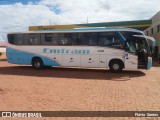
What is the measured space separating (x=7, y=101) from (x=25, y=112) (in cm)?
163

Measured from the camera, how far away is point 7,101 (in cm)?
875

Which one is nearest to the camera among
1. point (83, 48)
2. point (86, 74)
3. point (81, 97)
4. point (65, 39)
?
point (81, 97)

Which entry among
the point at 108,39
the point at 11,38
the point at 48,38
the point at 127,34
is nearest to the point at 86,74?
the point at 108,39

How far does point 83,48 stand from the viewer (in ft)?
58.5

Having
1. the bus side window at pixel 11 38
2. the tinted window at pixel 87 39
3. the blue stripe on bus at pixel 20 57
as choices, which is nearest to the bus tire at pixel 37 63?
the blue stripe on bus at pixel 20 57

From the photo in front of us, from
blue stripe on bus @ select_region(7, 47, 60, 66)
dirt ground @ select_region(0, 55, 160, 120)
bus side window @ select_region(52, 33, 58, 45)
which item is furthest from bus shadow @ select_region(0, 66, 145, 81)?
dirt ground @ select_region(0, 55, 160, 120)

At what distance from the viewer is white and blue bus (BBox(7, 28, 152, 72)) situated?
16531mm

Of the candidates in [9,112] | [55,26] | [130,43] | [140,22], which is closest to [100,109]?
[9,112]

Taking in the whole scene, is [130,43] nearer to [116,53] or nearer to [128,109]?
[116,53]

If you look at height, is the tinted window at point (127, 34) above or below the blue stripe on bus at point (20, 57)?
above

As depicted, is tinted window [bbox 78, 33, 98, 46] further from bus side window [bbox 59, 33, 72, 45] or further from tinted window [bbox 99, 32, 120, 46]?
bus side window [bbox 59, 33, 72, 45]

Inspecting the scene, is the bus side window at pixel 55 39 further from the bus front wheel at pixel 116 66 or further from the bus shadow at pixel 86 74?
the bus front wheel at pixel 116 66

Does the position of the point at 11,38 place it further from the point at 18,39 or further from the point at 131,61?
the point at 131,61

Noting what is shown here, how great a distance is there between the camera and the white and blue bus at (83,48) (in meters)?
16.5
